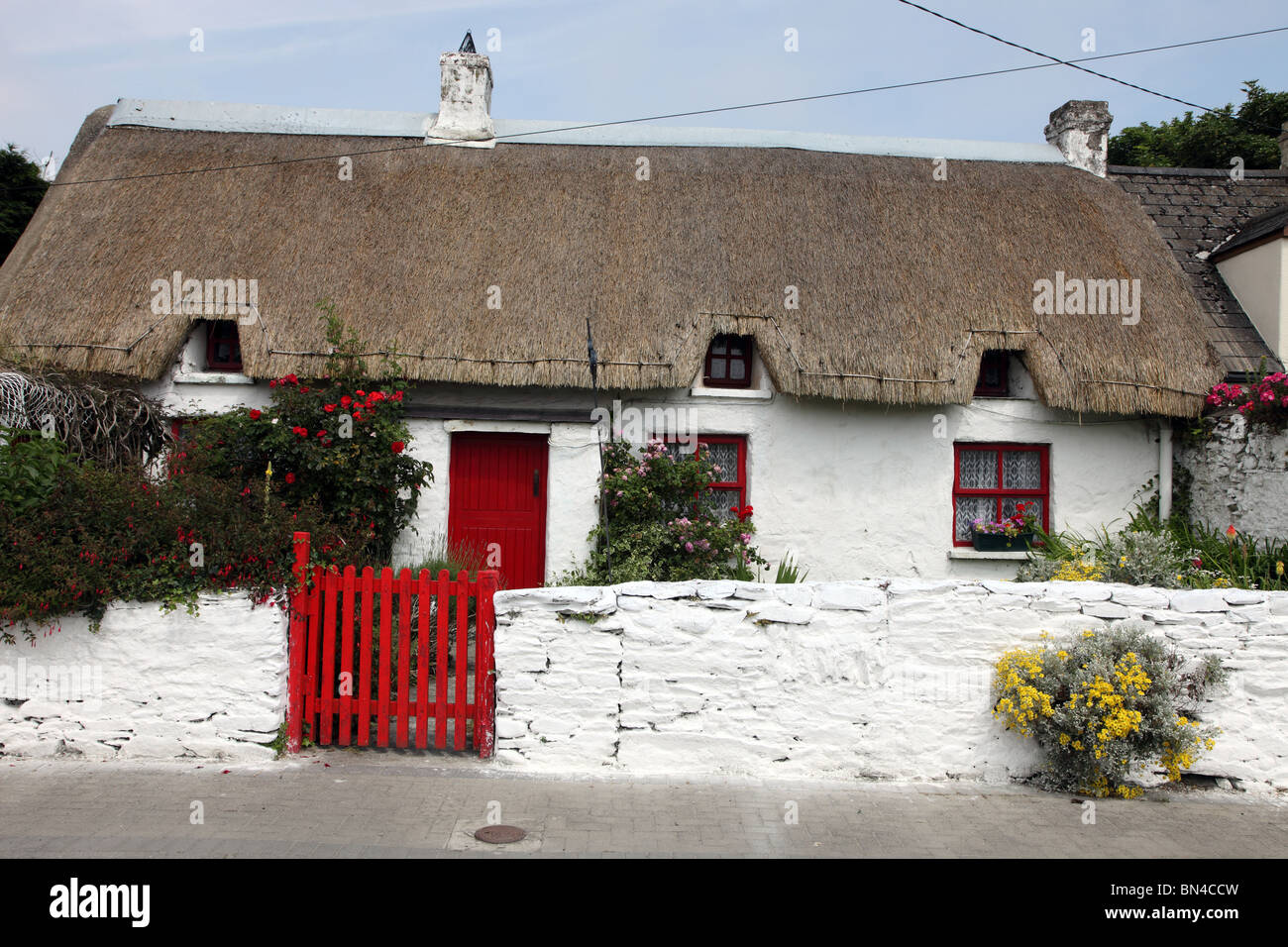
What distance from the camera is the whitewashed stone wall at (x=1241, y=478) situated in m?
8.62

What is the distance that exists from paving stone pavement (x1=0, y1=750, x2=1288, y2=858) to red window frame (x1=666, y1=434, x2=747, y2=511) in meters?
4.32

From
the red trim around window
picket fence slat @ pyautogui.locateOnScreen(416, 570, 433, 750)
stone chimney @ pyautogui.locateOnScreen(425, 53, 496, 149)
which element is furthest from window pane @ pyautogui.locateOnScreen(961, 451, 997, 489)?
stone chimney @ pyautogui.locateOnScreen(425, 53, 496, 149)

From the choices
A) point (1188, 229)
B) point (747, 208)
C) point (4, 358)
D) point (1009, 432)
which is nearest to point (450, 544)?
point (4, 358)

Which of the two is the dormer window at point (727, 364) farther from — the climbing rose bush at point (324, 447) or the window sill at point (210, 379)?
the window sill at point (210, 379)

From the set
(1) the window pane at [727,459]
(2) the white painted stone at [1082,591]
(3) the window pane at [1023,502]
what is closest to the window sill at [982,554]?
(3) the window pane at [1023,502]

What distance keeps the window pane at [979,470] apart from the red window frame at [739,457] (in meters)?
2.45

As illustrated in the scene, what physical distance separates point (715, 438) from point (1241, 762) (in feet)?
17.8

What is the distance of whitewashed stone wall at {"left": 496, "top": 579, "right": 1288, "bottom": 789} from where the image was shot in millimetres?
5707

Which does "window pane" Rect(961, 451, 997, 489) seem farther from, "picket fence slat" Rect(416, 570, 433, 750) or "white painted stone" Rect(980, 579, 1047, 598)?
"picket fence slat" Rect(416, 570, 433, 750)

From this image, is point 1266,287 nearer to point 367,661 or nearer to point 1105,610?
point 1105,610

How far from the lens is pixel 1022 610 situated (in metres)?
5.85

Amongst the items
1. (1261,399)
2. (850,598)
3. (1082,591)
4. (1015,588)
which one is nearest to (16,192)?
(850,598)

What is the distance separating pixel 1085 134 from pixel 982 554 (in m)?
6.49
